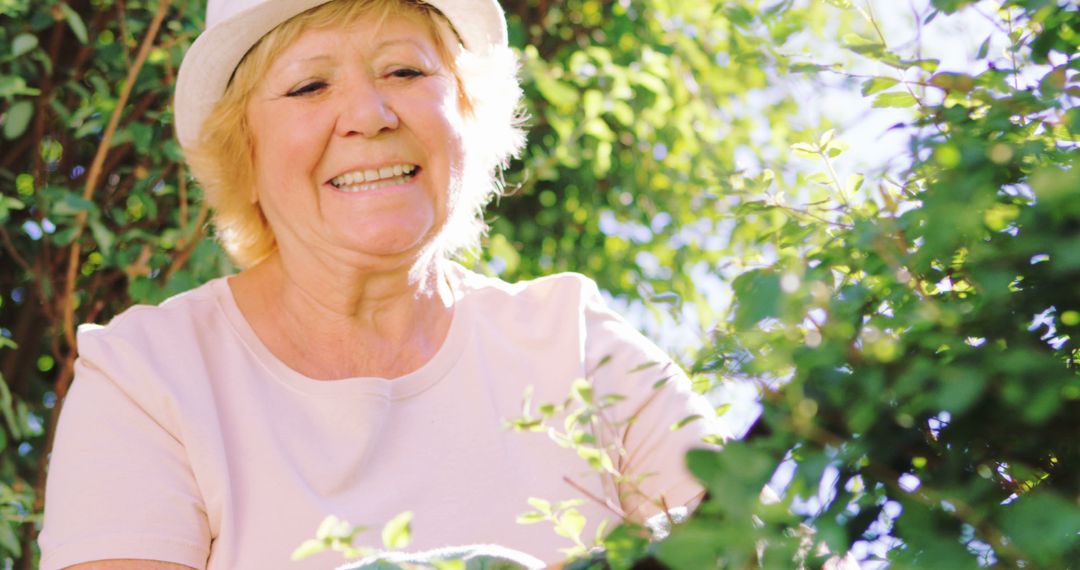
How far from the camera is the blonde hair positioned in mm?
2408

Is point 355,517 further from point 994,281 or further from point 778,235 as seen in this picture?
point 994,281

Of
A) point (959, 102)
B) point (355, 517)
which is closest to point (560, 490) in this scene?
point (355, 517)

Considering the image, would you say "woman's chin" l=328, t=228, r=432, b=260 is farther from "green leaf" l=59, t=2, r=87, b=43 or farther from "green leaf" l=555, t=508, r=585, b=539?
"green leaf" l=555, t=508, r=585, b=539

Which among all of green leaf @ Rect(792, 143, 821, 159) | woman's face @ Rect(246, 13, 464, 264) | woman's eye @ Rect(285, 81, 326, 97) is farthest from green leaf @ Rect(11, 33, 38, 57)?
green leaf @ Rect(792, 143, 821, 159)

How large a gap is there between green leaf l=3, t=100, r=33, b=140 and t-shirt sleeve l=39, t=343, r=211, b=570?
103 cm

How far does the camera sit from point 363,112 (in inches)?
93.1

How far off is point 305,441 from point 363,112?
1.90 ft

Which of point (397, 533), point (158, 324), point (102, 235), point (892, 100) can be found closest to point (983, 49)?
point (892, 100)

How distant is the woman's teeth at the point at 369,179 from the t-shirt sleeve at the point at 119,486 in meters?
0.50

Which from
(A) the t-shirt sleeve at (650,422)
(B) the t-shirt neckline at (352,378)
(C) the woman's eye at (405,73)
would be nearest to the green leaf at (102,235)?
(B) the t-shirt neckline at (352,378)

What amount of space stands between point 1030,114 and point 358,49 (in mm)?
1480

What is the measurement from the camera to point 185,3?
3.18m

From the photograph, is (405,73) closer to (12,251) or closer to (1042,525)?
(12,251)

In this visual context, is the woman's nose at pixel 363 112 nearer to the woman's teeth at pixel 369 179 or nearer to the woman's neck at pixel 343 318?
the woman's teeth at pixel 369 179
